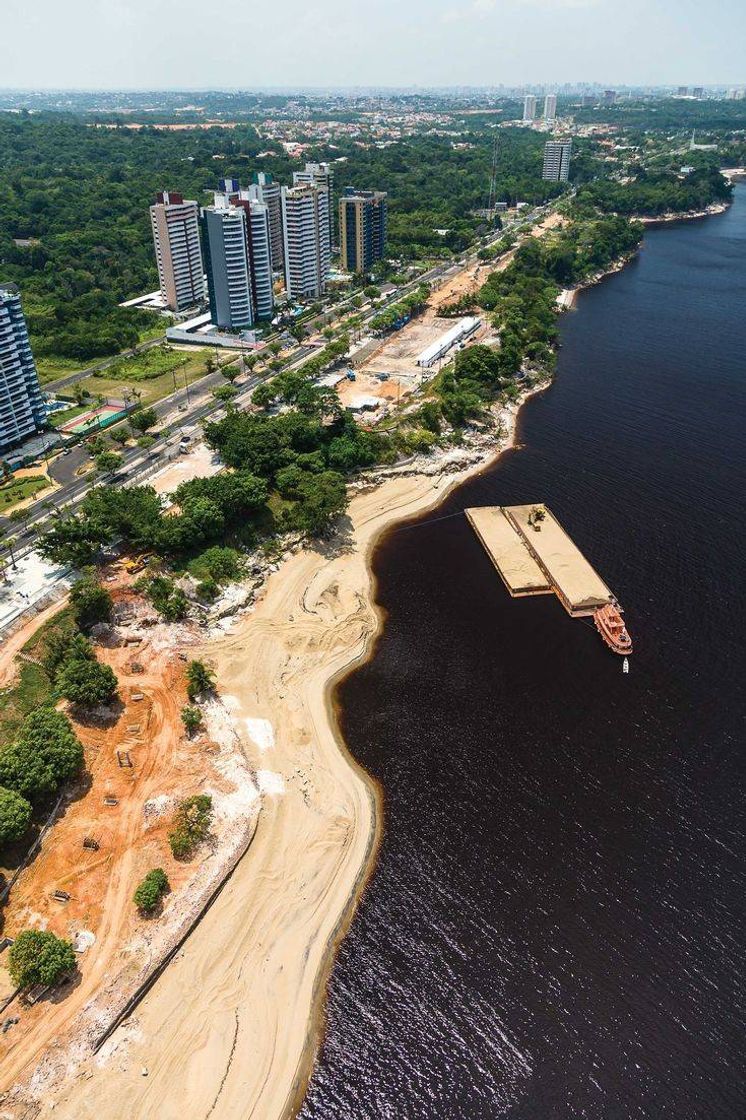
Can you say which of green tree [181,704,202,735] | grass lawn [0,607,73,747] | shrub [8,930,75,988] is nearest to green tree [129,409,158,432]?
grass lawn [0,607,73,747]

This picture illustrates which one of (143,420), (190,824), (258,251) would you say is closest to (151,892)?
(190,824)

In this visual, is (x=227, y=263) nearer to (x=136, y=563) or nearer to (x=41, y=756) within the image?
(x=136, y=563)

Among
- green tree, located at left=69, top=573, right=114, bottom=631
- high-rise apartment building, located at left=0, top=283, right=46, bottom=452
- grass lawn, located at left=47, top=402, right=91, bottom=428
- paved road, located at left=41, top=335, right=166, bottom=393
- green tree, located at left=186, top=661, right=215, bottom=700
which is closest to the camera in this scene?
green tree, located at left=186, top=661, right=215, bottom=700

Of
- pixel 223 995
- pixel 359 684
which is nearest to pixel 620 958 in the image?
pixel 223 995

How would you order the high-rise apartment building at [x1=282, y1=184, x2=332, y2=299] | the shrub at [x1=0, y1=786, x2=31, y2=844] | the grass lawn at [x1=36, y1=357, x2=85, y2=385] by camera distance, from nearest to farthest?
the shrub at [x1=0, y1=786, x2=31, y2=844] → the grass lawn at [x1=36, y1=357, x2=85, y2=385] → the high-rise apartment building at [x1=282, y1=184, x2=332, y2=299]

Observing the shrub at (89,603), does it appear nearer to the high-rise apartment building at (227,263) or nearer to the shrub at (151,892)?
the shrub at (151,892)

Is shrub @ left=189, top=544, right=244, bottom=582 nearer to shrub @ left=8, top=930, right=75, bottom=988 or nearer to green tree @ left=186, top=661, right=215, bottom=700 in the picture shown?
green tree @ left=186, top=661, right=215, bottom=700

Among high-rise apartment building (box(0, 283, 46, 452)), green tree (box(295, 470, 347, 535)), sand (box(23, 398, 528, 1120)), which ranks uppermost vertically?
high-rise apartment building (box(0, 283, 46, 452))
